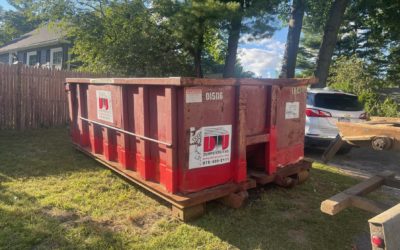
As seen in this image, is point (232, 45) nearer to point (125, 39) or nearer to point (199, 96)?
point (125, 39)

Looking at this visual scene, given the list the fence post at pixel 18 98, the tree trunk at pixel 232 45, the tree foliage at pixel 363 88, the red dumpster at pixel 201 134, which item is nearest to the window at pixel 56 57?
the tree trunk at pixel 232 45

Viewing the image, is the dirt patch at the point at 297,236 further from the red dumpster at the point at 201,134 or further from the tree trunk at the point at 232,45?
the tree trunk at the point at 232,45

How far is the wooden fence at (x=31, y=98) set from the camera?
9.44m

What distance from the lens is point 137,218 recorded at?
4.02 metres

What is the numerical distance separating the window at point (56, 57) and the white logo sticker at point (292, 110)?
22.4 m

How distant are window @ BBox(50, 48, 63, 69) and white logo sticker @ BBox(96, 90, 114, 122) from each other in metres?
20.4

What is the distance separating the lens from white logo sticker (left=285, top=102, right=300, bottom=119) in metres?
5.08

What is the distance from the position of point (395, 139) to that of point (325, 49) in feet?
35.7

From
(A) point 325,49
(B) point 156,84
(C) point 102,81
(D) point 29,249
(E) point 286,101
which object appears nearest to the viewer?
(D) point 29,249

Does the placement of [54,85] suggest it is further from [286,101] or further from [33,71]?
[286,101]

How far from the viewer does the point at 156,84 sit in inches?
157

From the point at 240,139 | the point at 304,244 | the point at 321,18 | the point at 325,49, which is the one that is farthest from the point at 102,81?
the point at 321,18

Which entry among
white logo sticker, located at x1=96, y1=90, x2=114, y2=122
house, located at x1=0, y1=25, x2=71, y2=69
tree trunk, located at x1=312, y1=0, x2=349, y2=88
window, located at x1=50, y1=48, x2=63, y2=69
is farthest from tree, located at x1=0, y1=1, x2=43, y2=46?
white logo sticker, located at x1=96, y1=90, x2=114, y2=122

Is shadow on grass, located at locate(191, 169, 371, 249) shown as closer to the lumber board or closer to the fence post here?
the lumber board
